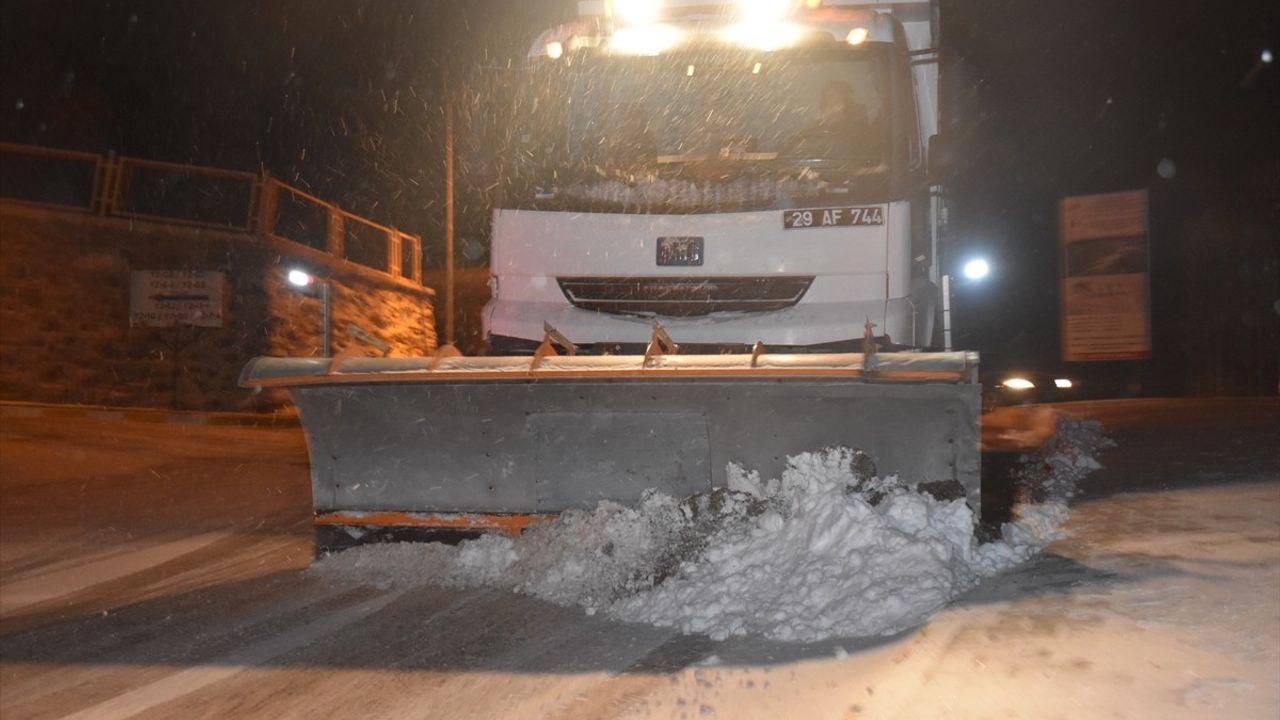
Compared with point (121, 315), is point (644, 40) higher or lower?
higher

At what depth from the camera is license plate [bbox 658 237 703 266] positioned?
545 centimetres

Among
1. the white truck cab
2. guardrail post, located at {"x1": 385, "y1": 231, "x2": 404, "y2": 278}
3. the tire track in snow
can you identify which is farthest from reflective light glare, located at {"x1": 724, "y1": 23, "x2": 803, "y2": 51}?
guardrail post, located at {"x1": 385, "y1": 231, "x2": 404, "y2": 278}

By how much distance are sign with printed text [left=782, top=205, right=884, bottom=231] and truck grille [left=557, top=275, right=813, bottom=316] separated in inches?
11.4

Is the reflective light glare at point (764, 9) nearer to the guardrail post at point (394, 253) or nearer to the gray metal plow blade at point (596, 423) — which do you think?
the gray metal plow blade at point (596, 423)

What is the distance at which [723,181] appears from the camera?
557cm

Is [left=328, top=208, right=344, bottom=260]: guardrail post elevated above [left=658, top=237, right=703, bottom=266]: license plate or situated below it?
above

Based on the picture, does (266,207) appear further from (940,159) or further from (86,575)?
(940,159)

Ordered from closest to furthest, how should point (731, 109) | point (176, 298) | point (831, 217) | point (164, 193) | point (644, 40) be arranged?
point (831, 217), point (731, 109), point (644, 40), point (176, 298), point (164, 193)

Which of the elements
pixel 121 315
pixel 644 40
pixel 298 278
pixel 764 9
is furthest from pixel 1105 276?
pixel 121 315

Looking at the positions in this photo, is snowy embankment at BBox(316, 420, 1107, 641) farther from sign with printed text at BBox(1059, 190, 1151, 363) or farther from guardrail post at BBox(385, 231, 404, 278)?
guardrail post at BBox(385, 231, 404, 278)

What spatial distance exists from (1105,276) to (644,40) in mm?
14228

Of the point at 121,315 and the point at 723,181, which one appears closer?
the point at 723,181

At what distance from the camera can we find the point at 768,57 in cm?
588

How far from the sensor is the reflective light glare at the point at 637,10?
6168 mm
